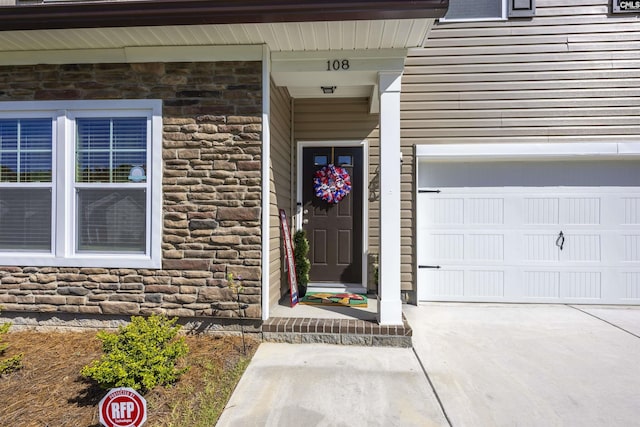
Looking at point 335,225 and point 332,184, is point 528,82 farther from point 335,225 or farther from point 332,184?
point 335,225

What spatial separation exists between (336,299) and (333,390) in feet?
6.33

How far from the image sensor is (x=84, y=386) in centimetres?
281

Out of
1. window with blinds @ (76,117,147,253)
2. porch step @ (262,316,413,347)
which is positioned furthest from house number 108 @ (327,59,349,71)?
porch step @ (262,316,413,347)

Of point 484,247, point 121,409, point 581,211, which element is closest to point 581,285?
point 581,211

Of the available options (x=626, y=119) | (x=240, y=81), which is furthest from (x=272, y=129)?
(x=626, y=119)

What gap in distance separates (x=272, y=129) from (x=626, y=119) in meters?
4.70

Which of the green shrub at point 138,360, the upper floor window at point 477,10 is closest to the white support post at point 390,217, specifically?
the green shrub at point 138,360

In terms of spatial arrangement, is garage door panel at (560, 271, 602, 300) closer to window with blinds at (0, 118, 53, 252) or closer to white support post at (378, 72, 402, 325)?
white support post at (378, 72, 402, 325)

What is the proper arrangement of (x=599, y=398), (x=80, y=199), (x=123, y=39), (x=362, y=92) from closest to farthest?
(x=599, y=398)
(x=123, y=39)
(x=80, y=199)
(x=362, y=92)

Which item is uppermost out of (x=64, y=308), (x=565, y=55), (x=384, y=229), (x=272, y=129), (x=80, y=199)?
(x=565, y=55)

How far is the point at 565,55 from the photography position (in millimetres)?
5031

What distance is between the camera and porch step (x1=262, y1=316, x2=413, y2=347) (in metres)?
3.62

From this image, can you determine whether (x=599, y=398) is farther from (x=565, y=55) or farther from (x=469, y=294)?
(x=565, y=55)

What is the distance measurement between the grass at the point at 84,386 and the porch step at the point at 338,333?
286 millimetres
